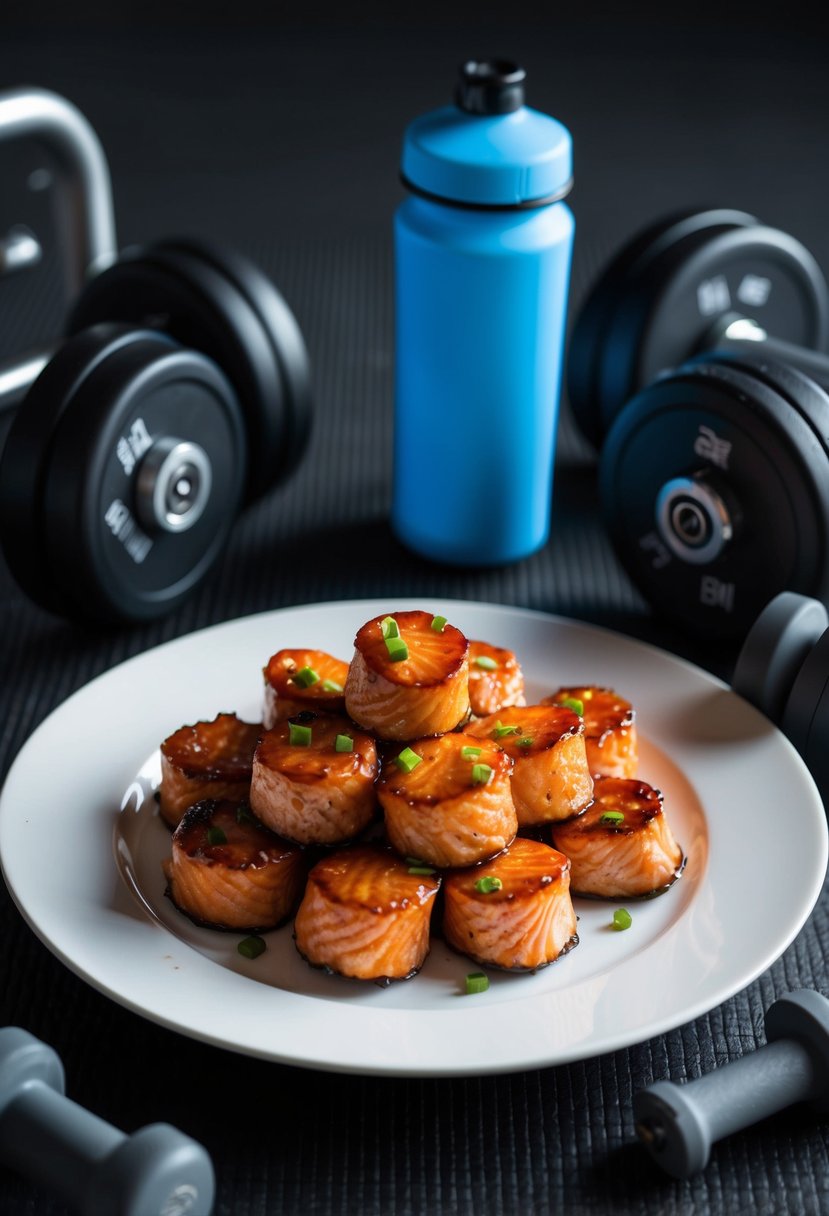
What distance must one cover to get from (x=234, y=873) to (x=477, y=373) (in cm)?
70

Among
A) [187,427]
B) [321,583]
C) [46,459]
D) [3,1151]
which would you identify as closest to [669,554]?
[321,583]

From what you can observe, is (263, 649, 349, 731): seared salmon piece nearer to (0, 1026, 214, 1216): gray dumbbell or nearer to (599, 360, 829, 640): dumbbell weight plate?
(0, 1026, 214, 1216): gray dumbbell

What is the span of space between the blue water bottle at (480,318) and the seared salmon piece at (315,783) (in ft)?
1.92

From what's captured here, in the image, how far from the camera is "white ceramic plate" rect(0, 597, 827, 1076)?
900mm

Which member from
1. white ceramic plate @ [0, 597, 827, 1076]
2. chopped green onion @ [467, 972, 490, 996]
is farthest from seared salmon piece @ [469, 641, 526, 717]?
chopped green onion @ [467, 972, 490, 996]

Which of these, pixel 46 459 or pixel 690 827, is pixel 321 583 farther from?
pixel 690 827

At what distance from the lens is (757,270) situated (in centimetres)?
173

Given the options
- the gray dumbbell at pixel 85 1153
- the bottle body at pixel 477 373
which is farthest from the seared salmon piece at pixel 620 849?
the bottle body at pixel 477 373

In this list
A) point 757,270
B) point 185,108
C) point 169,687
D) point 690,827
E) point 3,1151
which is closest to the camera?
point 3,1151

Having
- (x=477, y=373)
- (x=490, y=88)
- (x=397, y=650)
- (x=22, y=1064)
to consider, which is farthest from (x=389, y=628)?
(x=490, y=88)

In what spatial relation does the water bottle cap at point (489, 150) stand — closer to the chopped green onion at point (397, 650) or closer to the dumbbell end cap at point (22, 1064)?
the chopped green onion at point (397, 650)

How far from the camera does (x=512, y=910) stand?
0.94 meters

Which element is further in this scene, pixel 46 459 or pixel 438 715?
pixel 46 459

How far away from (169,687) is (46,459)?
26cm
